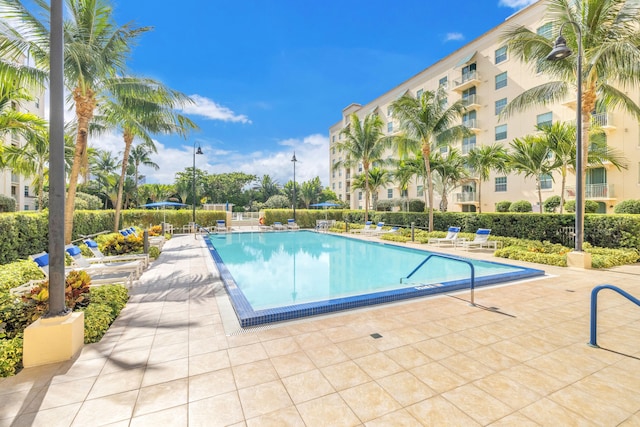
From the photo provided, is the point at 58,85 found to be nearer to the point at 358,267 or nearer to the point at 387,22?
the point at 358,267

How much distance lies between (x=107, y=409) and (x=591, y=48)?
14870mm

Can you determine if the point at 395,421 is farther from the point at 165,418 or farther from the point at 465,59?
the point at 465,59

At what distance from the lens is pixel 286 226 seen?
26.2 meters

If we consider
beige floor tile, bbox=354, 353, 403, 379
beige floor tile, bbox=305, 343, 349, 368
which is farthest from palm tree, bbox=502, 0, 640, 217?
beige floor tile, bbox=305, 343, 349, 368

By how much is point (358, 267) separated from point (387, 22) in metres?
14.1

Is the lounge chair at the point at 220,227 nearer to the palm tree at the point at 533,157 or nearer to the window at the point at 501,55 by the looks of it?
the palm tree at the point at 533,157

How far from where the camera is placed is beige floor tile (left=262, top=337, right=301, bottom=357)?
12.6 ft

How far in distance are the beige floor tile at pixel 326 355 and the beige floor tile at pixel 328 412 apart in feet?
2.06

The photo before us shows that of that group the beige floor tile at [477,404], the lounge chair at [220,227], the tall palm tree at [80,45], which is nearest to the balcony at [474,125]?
the lounge chair at [220,227]

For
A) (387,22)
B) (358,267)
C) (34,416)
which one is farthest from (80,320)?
(387,22)

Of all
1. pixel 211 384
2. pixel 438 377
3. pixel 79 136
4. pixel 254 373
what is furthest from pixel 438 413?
pixel 79 136

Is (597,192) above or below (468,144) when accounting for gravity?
below

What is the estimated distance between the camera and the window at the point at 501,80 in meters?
25.1

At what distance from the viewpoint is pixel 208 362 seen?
11.7 feet
